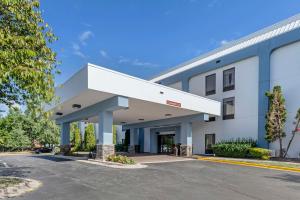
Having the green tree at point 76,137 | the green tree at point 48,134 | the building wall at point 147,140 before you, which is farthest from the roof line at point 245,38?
the green tree at point 48,134

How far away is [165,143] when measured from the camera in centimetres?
3388

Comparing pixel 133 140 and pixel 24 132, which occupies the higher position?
pixel 24 132

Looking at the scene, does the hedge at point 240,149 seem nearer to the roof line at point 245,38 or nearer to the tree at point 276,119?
the tree at point 276,119

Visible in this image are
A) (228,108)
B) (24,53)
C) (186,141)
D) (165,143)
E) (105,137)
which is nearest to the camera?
(24,53)

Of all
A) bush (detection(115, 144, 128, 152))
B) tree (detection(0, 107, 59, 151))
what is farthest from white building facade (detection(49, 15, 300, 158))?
tree (detection(0, 107, 59, 151))

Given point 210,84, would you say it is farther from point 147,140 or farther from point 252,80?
point 147,140

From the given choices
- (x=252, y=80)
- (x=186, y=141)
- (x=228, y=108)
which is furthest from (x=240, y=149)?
(x=252, y=80)

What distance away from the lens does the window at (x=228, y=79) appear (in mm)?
25828

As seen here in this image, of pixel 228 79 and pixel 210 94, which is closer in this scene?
pixel 228 79

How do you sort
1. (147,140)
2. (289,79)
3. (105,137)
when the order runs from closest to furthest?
(105,137), (289,79), (147,140)

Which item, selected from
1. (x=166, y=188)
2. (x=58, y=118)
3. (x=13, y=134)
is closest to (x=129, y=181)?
(x=166, y=188)

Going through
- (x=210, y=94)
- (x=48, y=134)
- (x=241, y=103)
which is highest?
(x=210, y=94)

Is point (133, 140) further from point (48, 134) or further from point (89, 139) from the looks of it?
point (48, 134)

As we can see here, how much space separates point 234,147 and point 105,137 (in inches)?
469
